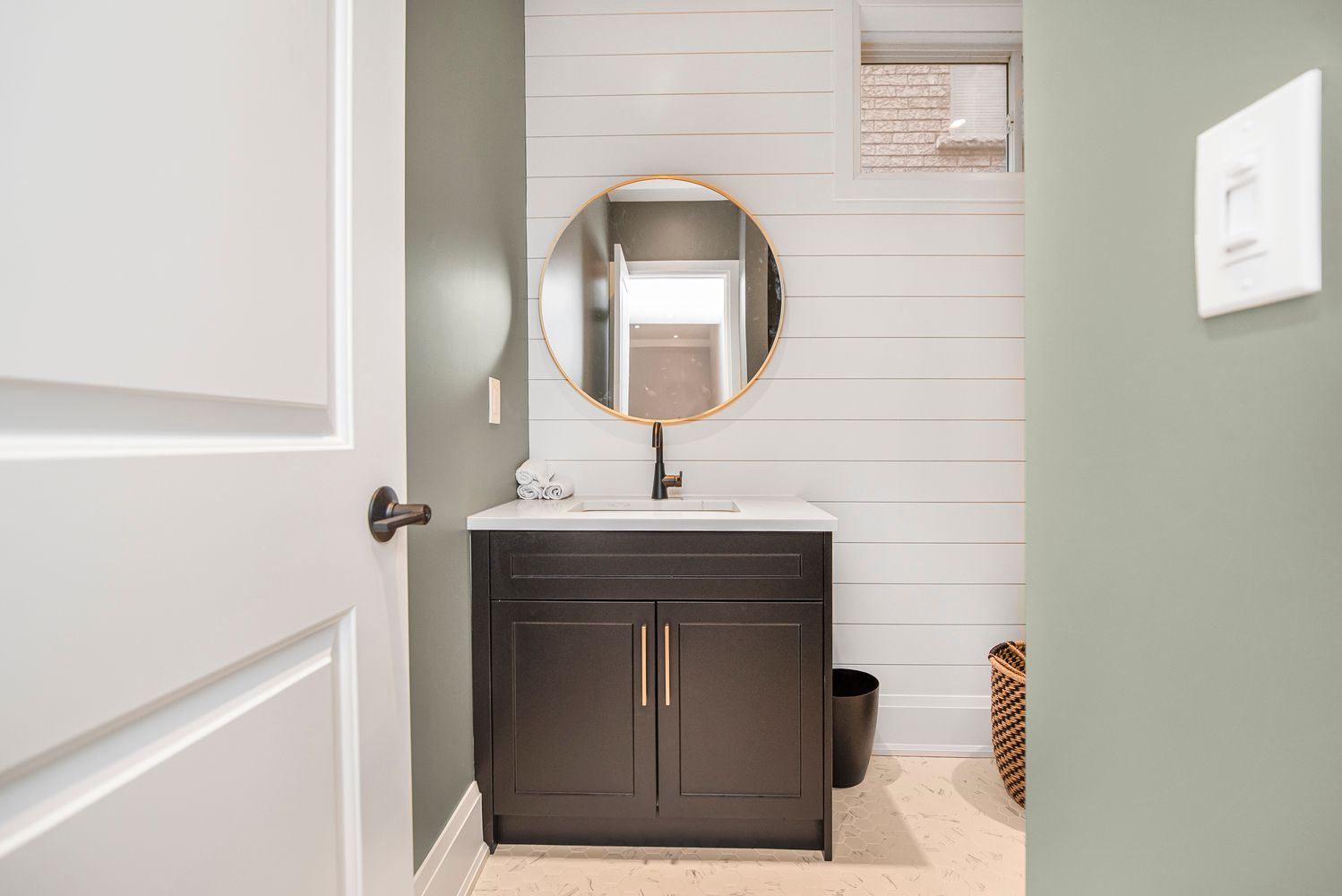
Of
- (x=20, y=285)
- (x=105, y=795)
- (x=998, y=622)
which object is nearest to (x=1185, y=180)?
(x=20, y=285)

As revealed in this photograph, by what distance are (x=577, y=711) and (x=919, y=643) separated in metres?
1.24

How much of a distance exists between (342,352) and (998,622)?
223 cm

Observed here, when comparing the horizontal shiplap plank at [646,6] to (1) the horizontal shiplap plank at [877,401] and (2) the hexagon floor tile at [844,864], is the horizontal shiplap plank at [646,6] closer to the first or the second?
(1) the horizontal shiplap plank at [877,401]

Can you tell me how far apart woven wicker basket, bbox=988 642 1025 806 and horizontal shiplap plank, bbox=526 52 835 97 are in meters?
1.91

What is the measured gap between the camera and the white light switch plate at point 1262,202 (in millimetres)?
327

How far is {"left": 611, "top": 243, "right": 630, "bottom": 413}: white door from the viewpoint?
229 cm

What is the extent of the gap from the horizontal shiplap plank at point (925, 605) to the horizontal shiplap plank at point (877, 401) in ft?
1.38

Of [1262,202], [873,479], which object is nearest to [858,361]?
[873,479]

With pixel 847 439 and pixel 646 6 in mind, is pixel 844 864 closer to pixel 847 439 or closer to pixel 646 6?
pixel 847 439

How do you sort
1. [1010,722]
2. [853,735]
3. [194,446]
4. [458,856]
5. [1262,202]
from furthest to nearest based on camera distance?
[853,735]
[1010,722]
[458,856]
[194,446]
[1262,202]

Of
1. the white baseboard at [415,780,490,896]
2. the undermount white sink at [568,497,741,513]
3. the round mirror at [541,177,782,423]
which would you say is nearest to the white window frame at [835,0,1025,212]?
the round mirror at [541,177,782,423]

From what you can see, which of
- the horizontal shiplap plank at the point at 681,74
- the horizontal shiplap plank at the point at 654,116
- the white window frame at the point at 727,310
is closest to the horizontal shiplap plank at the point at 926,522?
the white window frame at the point at 727,310

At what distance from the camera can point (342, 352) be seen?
78cm

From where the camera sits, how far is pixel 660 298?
2.30 m
